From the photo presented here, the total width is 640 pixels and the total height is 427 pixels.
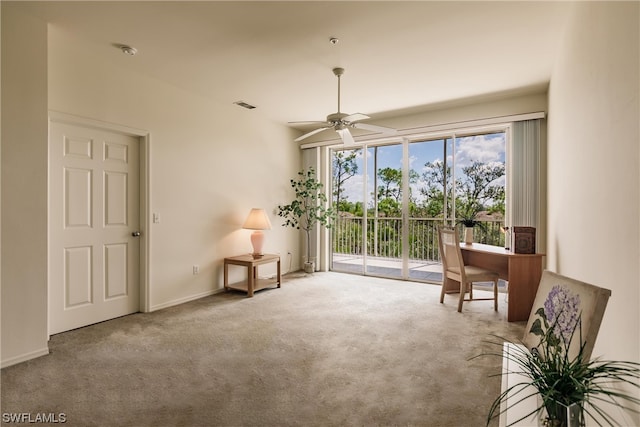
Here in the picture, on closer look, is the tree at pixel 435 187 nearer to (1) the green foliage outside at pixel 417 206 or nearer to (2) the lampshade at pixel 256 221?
(1) the green foliage outside at pixel 417 206

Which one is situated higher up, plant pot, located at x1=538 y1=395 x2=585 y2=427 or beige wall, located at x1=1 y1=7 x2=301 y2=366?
beige wall, located at x1=1 y1=7 x2=301 y2=366

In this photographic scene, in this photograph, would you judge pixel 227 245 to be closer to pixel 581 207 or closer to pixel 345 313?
pixel 345 313

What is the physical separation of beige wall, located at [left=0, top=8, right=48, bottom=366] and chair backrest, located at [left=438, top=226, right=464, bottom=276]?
3.88m

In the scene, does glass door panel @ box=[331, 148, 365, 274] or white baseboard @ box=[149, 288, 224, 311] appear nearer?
white baseboard @ box=[149, 288, 224, 311]

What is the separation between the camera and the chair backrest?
149 inches

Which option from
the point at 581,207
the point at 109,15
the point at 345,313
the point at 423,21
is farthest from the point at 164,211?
the point at 581,207

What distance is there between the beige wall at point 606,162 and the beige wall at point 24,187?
3.64m

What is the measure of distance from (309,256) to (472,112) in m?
3.54

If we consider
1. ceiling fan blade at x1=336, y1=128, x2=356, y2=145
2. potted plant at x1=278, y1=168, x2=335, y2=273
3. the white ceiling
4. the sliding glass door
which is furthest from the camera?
potted plant at x1=278, y1=168, x2=335, y2=273

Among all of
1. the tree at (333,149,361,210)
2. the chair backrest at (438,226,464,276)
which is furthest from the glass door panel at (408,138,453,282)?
the chair backrest at (438,226,464,276)

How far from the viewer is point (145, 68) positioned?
3.63m

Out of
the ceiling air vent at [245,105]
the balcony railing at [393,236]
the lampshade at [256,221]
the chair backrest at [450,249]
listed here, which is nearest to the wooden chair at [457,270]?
the chair backrest at [450,249]

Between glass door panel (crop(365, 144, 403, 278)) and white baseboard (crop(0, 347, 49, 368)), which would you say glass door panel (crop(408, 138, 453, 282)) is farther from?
white baseboard (crop(0, 347, 49, 368))

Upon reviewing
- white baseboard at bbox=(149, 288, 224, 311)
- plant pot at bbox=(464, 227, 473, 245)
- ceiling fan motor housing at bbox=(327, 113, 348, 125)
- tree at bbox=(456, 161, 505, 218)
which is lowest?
white baseboard at bbox=(149, 288, 224, 311)
